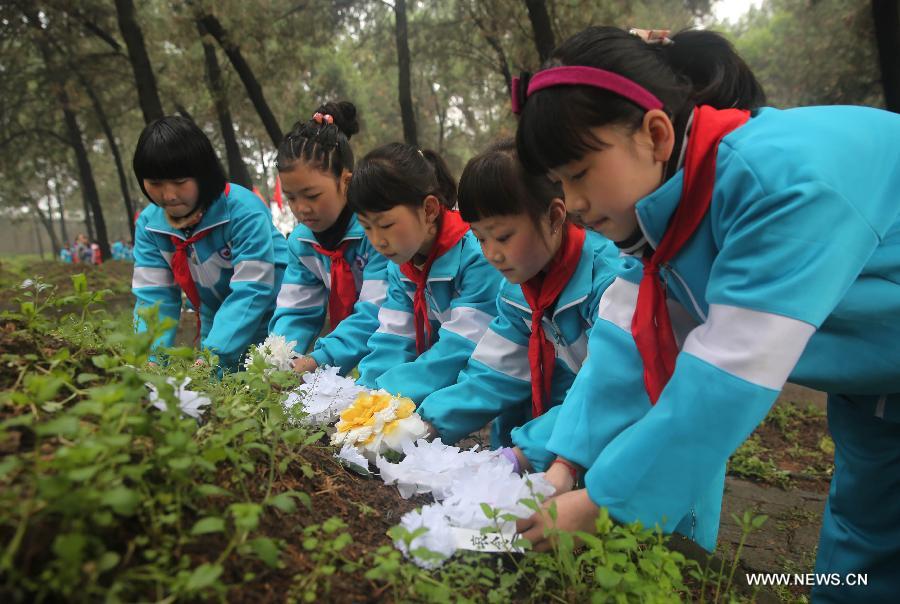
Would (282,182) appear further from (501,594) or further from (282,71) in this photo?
(282,71)

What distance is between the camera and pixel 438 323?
123 inches

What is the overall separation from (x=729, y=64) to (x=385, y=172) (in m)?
1.55

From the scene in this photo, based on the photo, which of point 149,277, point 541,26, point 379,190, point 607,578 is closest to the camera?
point 607,578

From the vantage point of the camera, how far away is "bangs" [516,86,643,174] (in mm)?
1545

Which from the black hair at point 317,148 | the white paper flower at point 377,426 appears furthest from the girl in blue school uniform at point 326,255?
the white paper flower at point 377,426

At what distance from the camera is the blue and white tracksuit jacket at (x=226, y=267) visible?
3.67m

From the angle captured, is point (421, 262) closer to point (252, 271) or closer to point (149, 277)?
point (252, 271)

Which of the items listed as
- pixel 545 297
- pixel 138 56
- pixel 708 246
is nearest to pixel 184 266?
pixel 545 297

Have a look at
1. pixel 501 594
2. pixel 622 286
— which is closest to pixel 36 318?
pixel 501 594

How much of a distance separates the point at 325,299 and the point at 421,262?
3.60 feet

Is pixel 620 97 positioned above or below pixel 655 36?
below

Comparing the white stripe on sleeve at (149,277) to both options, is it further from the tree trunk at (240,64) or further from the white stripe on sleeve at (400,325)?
the tree trunk at (240,64)

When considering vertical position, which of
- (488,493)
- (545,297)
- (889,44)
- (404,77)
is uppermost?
(404,77)

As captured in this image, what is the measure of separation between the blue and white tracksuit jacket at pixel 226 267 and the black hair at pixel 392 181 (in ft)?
3.64
